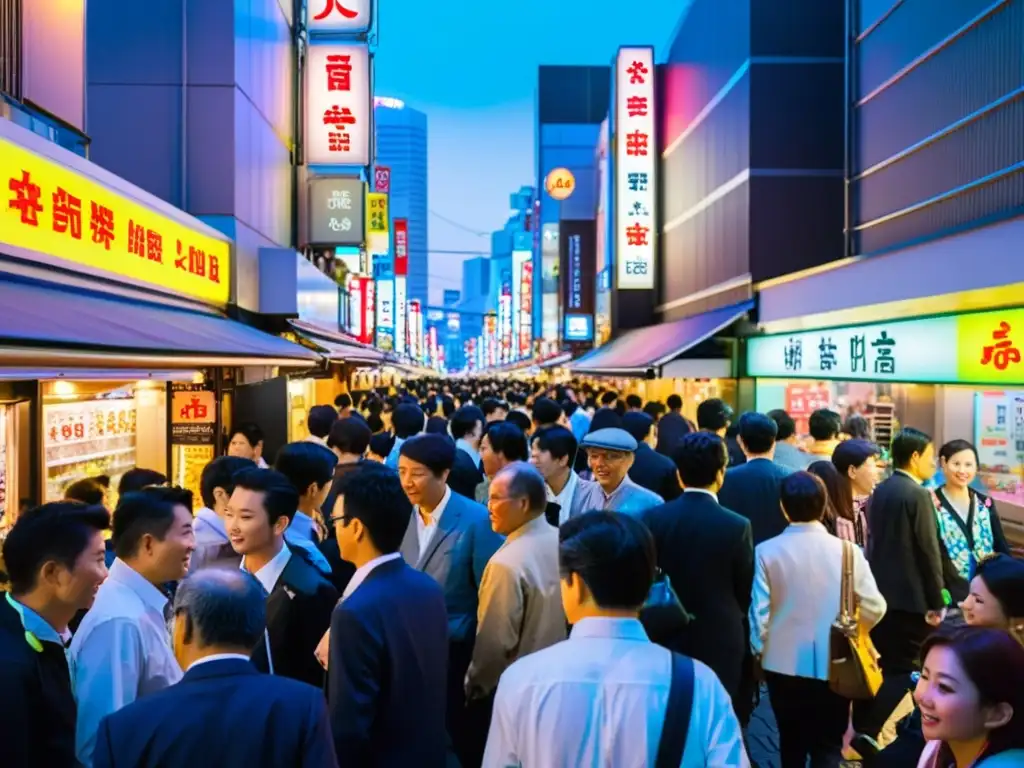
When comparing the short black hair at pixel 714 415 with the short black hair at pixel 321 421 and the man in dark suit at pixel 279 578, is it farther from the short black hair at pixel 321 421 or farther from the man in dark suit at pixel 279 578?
the man in dark suit at pixel 279 578

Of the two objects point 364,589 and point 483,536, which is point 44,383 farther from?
point 364,589

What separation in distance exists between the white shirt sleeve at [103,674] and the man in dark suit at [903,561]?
4159mm

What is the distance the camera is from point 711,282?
66.0 feet

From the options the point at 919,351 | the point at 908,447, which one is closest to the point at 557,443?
the point at 908,447

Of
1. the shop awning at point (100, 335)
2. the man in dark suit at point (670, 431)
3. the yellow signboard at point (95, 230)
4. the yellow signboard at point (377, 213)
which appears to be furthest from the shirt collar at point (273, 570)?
the yellow signboard at point (377, 213)

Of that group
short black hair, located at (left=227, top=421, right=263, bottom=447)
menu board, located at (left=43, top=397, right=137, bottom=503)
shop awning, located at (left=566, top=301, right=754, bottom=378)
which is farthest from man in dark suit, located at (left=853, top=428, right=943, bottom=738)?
shop awning, located at (left=566, top=301, right=754, bottom=378)

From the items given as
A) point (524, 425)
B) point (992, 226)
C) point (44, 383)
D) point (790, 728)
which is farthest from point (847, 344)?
point (44, 383)

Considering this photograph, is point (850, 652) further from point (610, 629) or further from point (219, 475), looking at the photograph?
point (219, 475)

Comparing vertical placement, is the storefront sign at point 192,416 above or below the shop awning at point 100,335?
below

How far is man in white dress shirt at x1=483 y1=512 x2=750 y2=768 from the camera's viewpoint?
7.25ft

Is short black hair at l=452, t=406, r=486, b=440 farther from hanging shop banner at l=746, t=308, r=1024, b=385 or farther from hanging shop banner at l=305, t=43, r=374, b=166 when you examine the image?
hanging shop banner at l=305, t=43, r=374, b=166

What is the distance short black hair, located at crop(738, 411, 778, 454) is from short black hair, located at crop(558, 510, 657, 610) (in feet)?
12.9

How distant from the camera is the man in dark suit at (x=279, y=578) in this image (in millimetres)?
3695

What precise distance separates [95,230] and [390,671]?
596 centimetres
